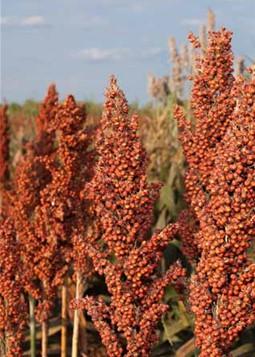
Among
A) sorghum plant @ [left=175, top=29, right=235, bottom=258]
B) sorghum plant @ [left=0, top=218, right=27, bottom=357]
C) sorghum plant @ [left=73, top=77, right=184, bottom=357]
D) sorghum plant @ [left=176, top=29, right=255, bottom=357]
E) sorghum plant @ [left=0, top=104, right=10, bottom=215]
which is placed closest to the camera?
sorghum plant @ [left=176, top=29, right=255, bottom=357]

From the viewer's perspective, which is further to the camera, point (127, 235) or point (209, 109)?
point (209, 109)

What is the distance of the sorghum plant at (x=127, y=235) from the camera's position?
10.3 ft

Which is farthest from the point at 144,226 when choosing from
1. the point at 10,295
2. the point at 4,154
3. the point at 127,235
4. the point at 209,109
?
the point at 4,154

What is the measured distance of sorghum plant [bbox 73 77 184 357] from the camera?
10.3 ft

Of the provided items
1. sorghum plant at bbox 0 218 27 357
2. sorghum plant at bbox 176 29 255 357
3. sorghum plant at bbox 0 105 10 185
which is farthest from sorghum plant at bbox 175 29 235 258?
sorghum plant at bbox 0 105 10 185

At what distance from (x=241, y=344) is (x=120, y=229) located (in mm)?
2469

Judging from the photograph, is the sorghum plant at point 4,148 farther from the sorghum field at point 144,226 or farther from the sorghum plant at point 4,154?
the sorghum field at point 144,226

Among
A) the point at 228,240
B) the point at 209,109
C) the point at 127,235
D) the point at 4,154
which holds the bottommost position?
the point at 228,240

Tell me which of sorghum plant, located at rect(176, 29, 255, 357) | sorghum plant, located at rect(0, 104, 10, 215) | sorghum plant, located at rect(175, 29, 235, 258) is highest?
sorghum plant, located at rect(0, 104, 10, 215)

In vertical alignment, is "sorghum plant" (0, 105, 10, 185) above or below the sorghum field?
above

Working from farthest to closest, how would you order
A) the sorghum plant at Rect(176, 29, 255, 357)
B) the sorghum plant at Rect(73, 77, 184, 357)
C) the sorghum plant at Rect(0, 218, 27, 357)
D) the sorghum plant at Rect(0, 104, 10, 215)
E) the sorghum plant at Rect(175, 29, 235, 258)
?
the sorghum plant at Rect(0, 104, 10, 215)
the sorghum plant at Rect(0, 218, 27, 357)
the sorghum plant at Rect(175, 29, 235, 258)
the sorghum plant at Rect(73, 77, 184, 357)
the sorghum plant at Rect(176, 29, 255, 357)

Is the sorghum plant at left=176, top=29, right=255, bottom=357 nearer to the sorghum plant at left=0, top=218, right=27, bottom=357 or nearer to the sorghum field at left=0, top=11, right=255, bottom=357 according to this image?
the sorghum field at left=0, top=11, right=255, bottom=357

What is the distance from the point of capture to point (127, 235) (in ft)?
10.4

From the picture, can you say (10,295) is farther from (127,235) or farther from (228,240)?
(228,240)
